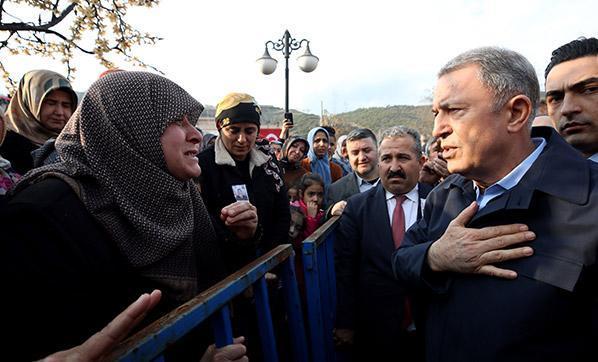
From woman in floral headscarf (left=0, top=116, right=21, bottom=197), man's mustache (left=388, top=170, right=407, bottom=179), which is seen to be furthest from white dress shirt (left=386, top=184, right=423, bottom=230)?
woman in floral headscarf (left=0, top=116, right=21, bottom=197)

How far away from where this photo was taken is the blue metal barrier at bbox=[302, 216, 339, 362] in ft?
7.74

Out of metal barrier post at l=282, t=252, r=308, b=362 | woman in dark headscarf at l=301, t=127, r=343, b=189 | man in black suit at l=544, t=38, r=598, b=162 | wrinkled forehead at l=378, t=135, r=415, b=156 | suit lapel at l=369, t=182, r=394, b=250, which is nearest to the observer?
metal barrier post at l=282, t=252, r=308, b=362

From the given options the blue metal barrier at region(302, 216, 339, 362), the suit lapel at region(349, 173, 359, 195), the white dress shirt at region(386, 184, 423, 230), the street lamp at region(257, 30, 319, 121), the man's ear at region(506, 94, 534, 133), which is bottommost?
the blue metal barrier at region(302, 216, 339, 362)

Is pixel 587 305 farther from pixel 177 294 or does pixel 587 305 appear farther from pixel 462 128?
pixel 177 294

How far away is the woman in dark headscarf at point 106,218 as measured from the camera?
109 cm

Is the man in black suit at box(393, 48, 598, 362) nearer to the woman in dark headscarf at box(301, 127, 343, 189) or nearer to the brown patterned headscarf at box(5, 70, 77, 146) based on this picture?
the brown patterned headscarf at box(5, 70, 77, 146)

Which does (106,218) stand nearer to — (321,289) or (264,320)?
(264,320)

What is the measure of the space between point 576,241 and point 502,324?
373 mm

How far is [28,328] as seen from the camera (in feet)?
3.43

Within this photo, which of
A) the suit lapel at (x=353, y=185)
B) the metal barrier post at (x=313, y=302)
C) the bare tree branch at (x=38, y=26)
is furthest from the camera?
the bare tree branch at (x=38, y=26)

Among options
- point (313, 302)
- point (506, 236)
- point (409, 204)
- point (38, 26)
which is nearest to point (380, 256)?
point (409, 204)

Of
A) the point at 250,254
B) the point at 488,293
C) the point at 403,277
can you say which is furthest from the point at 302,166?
the point at 488,293

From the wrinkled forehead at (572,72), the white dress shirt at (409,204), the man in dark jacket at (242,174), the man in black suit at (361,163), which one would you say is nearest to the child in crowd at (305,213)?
the man in black suit at (361,163)

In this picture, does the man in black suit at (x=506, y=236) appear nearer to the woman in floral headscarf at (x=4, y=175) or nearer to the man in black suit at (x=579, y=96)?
the man in black suit at (x=579, y=96)
